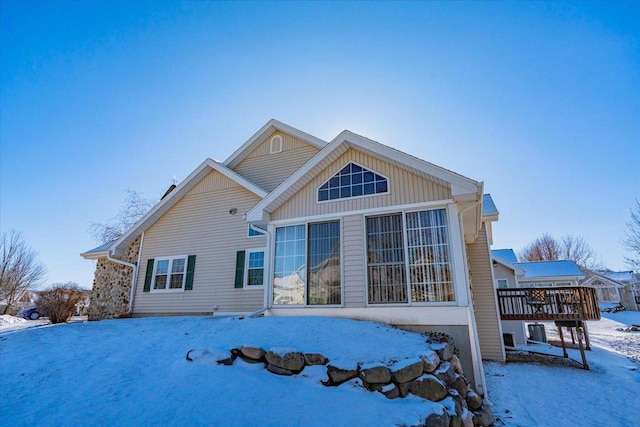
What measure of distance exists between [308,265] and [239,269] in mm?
3899

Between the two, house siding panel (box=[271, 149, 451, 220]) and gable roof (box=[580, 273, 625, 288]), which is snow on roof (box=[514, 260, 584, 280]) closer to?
gable roof (box=[580, 273, 625, 288])

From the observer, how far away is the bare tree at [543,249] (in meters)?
41.8

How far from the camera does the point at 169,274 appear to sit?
12266mm

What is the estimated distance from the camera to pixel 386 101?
10641 mm

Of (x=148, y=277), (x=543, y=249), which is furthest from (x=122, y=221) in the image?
(x=543, y=249)

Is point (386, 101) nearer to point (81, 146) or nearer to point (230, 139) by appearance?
point (230, 139)

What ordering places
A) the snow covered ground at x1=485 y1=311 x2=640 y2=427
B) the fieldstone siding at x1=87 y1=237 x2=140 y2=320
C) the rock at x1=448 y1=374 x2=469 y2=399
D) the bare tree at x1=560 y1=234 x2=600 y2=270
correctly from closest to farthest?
the rock at x1=448 y1=374 x2=469 y2=399 < the snow covered ground at x1=485 y1=311 x2=640 y2=427 < the fieldstone siding at x1=87 y1=237 x2=140 y2=320 < the bare tree at x1=560 y1=234 x2=600 y2=270

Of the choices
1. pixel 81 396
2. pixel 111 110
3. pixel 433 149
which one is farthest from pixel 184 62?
pixel 81 396

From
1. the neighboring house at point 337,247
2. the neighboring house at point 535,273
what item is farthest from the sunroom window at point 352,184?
the neighboring house at point 535,273

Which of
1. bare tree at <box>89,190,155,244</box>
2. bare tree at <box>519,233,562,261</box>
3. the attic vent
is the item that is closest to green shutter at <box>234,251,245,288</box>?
the attic vent

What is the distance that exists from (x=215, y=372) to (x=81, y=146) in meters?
11.2

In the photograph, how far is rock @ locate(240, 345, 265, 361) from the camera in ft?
17.5

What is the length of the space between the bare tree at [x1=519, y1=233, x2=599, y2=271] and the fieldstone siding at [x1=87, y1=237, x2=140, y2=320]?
4567 cm

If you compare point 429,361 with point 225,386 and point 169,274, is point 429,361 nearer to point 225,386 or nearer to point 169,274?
point 225,386
